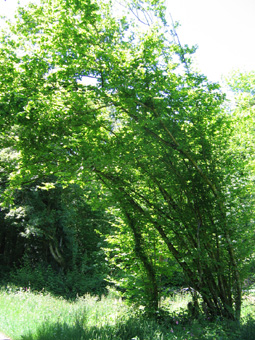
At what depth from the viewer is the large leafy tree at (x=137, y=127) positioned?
4902 millimetres

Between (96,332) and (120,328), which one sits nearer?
(96,332)

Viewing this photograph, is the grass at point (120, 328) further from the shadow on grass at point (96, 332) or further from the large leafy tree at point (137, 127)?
the large leafy tree at point (137, 127)

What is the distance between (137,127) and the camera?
501 centimetres

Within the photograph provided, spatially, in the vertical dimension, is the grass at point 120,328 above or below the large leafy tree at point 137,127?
below

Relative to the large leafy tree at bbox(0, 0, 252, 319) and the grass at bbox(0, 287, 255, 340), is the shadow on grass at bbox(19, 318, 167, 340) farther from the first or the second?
the large leafy tree at bbox(0, 0, 252, 319)

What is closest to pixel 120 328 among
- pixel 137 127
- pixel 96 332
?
pixel 96 332

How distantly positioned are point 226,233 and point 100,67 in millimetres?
3583

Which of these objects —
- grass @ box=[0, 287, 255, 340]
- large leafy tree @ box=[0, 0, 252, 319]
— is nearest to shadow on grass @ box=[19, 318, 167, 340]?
grass @ box=[0, 287, 255, 340]

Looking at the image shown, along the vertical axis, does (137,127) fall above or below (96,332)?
above

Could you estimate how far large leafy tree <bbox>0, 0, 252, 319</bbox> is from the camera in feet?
16.1

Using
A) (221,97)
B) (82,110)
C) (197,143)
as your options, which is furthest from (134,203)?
(221,97)

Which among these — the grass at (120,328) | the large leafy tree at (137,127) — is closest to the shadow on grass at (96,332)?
the grass at (120,328)

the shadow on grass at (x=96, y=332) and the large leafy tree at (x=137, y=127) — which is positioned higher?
the large leafy tree at (x=137, y=127)

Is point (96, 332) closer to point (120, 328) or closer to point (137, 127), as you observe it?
point (120, 328)
